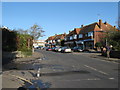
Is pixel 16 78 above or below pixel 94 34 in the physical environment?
below

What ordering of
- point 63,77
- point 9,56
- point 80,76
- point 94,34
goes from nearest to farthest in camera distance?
point 63,77, point 80,76, point 9,56, point 94,34

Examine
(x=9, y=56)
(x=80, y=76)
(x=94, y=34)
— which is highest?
(x=94, y=34)

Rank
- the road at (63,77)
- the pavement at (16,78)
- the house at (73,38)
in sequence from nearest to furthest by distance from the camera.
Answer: the pavement at (16,78)
the road at (63,77)
the house at (73,38)

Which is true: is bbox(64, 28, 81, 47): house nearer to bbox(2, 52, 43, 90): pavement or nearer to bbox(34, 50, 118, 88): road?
bbox(34, 50, 118, 88): road

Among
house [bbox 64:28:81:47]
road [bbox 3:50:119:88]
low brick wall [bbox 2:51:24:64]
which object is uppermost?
house [bbox 64:28:81:47]

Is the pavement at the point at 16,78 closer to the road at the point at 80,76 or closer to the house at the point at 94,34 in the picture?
the road at the point at 80,76

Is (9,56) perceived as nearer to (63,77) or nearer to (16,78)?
(16,78)

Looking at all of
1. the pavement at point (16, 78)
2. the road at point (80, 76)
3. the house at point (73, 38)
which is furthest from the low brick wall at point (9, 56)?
the house at point (73, 38)

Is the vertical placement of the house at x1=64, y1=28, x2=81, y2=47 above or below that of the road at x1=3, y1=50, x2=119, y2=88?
above

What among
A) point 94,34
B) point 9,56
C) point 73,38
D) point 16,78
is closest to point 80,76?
point 16,78

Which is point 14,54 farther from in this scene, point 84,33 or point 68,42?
point 68,42

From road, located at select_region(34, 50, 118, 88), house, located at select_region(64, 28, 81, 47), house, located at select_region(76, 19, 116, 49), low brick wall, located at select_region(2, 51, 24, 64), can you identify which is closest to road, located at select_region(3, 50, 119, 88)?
road, located at select_region(34, 50, 118, 88)

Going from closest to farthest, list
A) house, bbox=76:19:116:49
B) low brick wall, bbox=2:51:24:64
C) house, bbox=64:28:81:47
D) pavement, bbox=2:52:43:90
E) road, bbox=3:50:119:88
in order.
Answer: pavement, bbox=2:52:43:90
road, bbox=3:50:119:88
low brick wall, bbox=2:51:24:64
house, bbox=76:19:116:49
house, bbox=64:28:81:47

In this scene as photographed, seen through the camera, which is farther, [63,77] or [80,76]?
[80,76]
